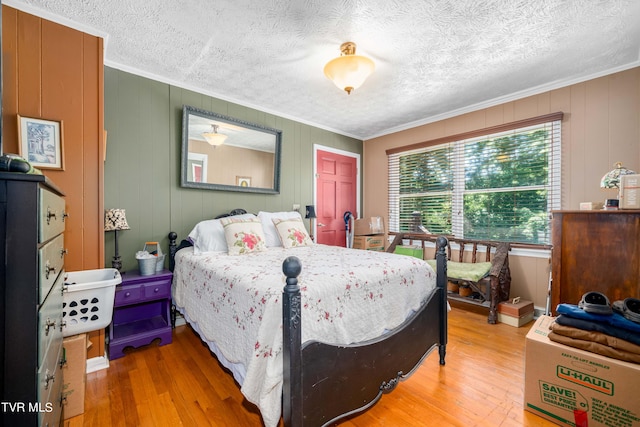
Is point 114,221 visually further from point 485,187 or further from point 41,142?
point 485,187

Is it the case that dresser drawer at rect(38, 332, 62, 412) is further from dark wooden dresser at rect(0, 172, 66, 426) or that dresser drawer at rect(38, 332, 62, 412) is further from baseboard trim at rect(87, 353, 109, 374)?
baseboard trim at rect(87, 353, 109, 374)

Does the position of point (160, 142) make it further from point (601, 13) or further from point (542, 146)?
point (542, 146)

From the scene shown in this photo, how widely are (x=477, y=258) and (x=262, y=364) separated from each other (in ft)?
10.6

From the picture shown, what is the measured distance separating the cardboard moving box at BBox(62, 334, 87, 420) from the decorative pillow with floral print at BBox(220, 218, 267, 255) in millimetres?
1185

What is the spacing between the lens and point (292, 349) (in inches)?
46.2

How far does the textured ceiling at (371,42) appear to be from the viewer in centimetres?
189

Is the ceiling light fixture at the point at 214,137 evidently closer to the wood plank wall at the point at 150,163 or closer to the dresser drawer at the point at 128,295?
the wood plank wall at the point at 150,163

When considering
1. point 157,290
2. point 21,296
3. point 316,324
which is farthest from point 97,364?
point 316,324

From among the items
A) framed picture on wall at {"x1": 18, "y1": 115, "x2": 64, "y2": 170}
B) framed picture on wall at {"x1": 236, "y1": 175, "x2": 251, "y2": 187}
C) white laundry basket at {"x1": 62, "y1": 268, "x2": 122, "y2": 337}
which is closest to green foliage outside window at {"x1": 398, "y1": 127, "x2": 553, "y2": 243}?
framed picture on wall at {"x1": 236, "y1": 175, "x2": 251, "y2": 187}

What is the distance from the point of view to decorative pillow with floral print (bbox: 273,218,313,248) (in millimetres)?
3008

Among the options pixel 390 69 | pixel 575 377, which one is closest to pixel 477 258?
pixel 575 377

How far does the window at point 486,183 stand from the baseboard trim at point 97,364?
395 centimetres

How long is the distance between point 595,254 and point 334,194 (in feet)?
10.6

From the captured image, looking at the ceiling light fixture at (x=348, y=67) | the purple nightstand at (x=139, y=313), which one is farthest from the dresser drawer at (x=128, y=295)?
the ceiling light fixture at (x=348, y=67)
